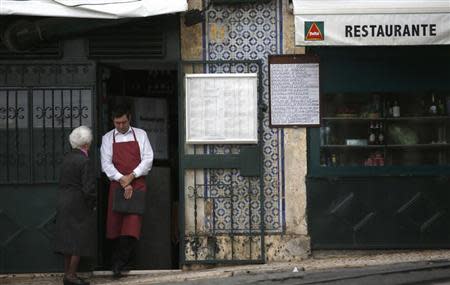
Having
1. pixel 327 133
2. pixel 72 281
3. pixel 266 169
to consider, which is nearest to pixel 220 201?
pixel 266 169

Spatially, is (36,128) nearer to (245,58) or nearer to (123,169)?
(123,169)

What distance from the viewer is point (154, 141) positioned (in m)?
9.69

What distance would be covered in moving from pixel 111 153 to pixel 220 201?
1.34 meters

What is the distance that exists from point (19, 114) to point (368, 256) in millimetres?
4246

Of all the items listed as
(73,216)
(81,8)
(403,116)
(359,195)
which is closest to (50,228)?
(73,216)

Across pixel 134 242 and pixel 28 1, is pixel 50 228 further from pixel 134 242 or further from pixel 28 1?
pixel 28 1

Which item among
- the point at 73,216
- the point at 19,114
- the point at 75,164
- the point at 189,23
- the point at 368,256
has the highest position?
the point at 189,23

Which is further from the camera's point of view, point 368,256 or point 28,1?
point 368,256

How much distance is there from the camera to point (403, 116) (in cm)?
880

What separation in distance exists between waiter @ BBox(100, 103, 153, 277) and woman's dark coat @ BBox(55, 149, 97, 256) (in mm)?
536

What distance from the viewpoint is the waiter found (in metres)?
8.23

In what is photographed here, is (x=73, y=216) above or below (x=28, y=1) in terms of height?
below

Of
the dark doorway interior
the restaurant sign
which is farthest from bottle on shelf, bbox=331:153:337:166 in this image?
the dark doorway interior

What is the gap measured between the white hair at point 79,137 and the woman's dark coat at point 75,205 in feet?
0.49
